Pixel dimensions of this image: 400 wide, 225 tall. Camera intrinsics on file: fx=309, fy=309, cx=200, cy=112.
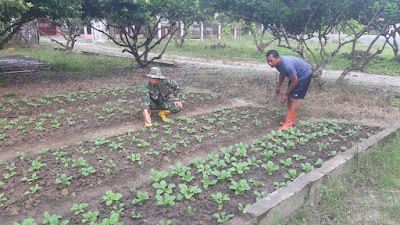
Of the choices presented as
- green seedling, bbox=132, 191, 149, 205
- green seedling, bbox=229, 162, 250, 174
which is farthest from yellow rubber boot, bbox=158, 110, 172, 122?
green seedling, bbox=132, 191, 149, 205

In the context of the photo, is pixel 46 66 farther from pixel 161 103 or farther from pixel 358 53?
pixel 358 53

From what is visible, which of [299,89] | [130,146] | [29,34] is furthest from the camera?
[29,34]

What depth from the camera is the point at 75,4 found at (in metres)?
7.95

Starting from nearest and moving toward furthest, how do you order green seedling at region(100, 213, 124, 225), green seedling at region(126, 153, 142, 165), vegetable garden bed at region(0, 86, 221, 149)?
green seedling at region(100, 213, 124, 225)
green seedling at region(126, 153, 142, 165)
vegetable garden bed at region(0, 86, 221, 149)

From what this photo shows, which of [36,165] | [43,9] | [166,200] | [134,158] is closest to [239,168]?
[166,200]

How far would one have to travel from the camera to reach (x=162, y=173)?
3.19 metres

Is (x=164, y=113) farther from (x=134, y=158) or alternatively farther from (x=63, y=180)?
(x=63, y=180)

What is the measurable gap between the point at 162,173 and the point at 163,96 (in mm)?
2520

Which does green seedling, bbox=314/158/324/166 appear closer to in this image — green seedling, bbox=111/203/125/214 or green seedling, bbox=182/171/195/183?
green seedling, bbox=182/171/195/183

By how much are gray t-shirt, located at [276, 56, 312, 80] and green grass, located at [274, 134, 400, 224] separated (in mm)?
1755

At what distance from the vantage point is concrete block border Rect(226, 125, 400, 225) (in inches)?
98.0

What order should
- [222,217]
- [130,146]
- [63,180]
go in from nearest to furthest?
[222,217] < [63,180] < [130,146]

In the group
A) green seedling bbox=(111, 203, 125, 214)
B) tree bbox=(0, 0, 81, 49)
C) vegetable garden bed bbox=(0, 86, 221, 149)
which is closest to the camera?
green seedling bbox=(111, 203, 125, 214)

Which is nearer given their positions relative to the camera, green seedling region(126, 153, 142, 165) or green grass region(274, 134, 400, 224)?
green grass region(274, 134, 400, 224)
